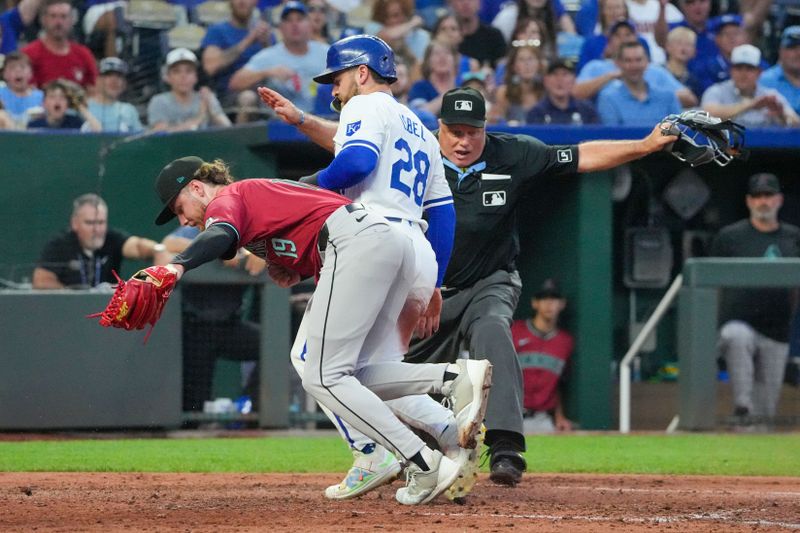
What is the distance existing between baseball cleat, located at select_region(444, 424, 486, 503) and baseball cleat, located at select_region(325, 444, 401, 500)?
0.27m

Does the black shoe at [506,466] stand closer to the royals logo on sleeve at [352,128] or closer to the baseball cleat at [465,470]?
the baseball cleat at [465,470]

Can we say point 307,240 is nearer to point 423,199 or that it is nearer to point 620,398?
point 423,199

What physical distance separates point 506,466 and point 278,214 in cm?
174

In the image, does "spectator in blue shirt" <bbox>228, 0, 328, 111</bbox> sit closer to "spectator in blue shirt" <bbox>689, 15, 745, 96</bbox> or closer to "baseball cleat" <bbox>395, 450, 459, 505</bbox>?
"spectator in blue shirt" <bbox>689, 15, 745, 96</bbox>

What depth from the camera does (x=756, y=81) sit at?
10938mm

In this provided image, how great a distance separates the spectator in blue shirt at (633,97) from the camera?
10.5 meters

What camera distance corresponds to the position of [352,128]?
15.1 ft

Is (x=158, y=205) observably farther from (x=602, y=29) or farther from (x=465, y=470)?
(x=465, y=470)

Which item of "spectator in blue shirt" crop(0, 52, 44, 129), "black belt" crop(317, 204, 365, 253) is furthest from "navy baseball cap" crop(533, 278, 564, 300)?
"black belt" crop(317, 204, 365, 253)

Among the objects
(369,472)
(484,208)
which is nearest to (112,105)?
(484,208)

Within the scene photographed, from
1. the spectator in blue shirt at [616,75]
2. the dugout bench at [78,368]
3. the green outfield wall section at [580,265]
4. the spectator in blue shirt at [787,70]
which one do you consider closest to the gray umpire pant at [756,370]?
the green outfield wall section at [580,265]

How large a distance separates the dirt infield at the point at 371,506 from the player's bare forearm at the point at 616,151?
152cm

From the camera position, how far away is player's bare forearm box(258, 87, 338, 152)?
5195mm

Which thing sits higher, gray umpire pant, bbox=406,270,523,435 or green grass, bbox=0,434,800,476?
gray umpire pant, bbox=406,270,523,435
